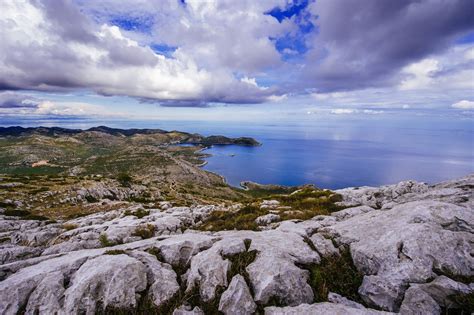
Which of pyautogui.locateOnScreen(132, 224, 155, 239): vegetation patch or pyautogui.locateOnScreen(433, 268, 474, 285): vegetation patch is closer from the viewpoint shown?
pyautogui.locateOnScreen(433, 268, 474, 285): vegetation patch

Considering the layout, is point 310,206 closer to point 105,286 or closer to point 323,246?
point 323,246

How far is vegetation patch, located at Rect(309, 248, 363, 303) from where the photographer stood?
8297 millimetres

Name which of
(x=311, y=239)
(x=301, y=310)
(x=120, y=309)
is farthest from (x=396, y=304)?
(x=120, y=309)

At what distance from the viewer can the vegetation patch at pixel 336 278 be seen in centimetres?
830

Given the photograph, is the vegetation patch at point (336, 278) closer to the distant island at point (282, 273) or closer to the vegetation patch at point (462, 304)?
the distant island at point (282, 273)

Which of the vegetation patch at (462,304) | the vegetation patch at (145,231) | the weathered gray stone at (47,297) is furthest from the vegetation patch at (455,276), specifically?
the vegetation patch at (145,231)

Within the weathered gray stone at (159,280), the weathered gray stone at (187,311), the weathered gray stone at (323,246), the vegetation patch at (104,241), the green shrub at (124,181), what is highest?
the weathered gray stone at (323,246)

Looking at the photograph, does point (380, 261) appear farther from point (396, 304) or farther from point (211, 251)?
point (211, 251)

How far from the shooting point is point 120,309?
788cm

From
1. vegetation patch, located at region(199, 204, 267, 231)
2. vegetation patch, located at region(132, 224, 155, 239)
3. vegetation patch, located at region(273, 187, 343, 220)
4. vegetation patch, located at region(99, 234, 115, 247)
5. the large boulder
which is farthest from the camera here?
vegetation patch, located at region(273, 187, 343, 220)

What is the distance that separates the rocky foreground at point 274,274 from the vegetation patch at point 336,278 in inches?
2.2

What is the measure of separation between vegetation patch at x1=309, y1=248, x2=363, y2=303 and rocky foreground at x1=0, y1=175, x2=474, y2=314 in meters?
0.05

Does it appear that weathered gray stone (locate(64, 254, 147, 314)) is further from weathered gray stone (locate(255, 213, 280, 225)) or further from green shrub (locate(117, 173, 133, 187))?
green shrub (locate(117, 173, 133, 187))

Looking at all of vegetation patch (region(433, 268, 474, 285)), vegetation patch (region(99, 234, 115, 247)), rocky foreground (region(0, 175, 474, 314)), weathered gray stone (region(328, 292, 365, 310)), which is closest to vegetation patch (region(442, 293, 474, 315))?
rocky foreground (region(0, 175, 474, 314))
